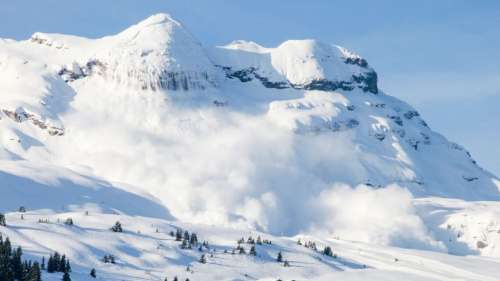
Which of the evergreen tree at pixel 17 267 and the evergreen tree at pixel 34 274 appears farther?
the evergreen tree at pixel 17 267

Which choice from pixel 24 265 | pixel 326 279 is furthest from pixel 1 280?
pixel 326 279

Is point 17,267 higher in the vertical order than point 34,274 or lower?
higher

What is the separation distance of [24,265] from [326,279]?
185 feet

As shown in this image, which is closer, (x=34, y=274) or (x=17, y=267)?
(x=34, y=274)

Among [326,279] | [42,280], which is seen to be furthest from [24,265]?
[326,279]

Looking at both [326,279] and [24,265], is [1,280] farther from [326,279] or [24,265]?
[326,279]

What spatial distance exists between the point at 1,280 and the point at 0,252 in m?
14.7

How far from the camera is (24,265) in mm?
196875

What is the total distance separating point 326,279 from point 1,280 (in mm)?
58878

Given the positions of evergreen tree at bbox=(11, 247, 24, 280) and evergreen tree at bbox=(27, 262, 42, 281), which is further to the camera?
evergreen tree at bbox=(11, 247, 24, 280)

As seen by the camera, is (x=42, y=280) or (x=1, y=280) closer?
(x=1, y=280)

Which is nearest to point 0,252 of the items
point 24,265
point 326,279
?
point 24,265

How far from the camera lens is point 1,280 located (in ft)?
607

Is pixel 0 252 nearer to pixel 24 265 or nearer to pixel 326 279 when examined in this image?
pixel 24 265
